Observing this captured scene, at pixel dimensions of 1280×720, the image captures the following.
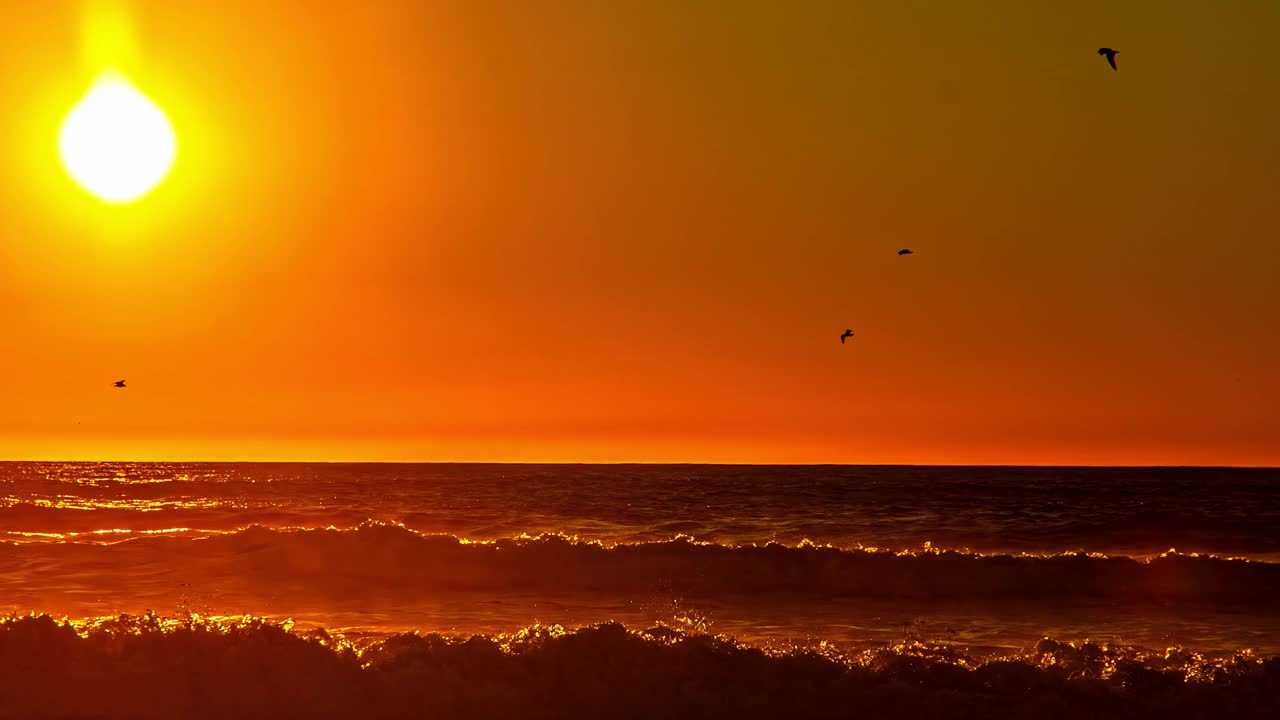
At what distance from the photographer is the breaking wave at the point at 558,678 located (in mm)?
14898

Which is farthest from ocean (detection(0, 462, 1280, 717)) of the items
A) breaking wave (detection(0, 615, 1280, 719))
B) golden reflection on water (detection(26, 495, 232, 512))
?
golden reflection on water (detection(26, 495, 232, 512))

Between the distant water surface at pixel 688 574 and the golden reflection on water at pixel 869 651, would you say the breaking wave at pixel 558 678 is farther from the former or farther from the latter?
the distant water surface at pixel 688 574

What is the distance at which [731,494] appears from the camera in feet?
221

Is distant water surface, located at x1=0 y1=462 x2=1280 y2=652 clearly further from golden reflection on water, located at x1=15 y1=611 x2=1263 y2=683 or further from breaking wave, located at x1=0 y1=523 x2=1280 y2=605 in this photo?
golden reflection on water, located at x1=15 y1=611 x2=1263 y2=683

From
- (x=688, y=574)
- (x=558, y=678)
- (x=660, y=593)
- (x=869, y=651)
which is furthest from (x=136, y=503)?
(x=869, y=651)

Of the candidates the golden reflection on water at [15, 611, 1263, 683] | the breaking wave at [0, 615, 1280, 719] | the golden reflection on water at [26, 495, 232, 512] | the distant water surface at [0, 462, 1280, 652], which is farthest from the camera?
the golden reflection on water at [26, 495, 232, 512]

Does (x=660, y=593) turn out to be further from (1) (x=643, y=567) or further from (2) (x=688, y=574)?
(1) (x=643, y=567)

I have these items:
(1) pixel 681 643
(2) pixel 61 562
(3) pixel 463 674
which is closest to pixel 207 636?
(3) pixel 463 674

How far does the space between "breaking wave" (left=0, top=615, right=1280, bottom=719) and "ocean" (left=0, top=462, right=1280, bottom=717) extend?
0.19 ft

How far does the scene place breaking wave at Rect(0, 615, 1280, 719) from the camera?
14.9 metres

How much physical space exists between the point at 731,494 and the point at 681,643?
51.2 m

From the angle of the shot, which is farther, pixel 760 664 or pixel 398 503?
pixel 398 503

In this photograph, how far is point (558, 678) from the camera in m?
15.6

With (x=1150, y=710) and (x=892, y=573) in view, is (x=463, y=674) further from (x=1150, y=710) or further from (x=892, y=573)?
(x=892, y=573)
